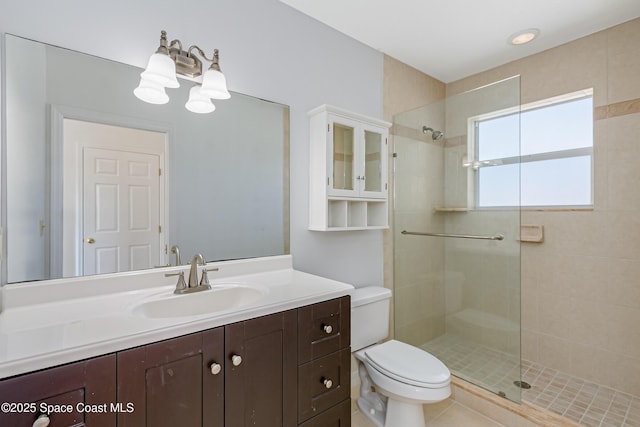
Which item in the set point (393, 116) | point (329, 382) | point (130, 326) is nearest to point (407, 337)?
point (329, 382)

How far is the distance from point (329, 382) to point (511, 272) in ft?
4.87

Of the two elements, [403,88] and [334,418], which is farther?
[403,88]

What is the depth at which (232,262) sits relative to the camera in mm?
1483

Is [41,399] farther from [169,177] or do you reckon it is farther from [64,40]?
[64,40]

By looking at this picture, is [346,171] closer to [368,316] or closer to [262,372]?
[368,316]

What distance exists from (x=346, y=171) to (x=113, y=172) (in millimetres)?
1192

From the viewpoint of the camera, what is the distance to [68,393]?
70 centimetres

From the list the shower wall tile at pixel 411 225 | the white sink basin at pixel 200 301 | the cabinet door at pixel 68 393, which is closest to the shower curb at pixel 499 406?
the shower wall tile at pixel 411 225

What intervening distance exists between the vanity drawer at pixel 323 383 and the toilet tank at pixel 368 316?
1.55ft

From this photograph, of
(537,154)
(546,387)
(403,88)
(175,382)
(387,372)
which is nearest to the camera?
(175,382)

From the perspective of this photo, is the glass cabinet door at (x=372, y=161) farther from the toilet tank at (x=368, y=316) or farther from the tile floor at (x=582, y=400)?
the tile floor at (x=582, y=400)

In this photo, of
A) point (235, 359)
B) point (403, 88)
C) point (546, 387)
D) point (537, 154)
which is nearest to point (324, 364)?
point (235, 359)

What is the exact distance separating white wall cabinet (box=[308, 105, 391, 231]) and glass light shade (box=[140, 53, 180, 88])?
2.57 ft

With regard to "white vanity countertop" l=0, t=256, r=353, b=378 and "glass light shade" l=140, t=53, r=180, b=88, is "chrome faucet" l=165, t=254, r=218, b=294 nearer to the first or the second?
"white vanity countertop" l=0, t=256, r=353, b=378
